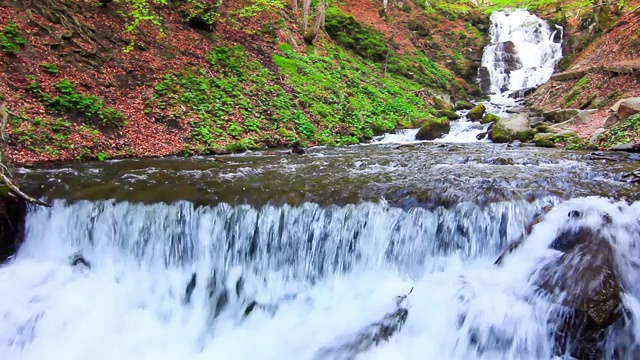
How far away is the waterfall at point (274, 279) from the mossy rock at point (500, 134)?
8293mm

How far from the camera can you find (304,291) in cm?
618

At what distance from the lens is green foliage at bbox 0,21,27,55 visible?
10.3m

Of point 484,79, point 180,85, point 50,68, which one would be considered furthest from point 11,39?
point 484,79

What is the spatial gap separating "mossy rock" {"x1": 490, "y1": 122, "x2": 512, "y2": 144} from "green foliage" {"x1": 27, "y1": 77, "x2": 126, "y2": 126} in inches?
468

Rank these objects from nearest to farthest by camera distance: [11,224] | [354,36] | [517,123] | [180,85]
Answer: [11,224], [180,85], [517,123], [354,36]

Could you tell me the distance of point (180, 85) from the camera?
517 inches

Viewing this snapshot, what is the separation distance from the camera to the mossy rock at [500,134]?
1374 centimetres

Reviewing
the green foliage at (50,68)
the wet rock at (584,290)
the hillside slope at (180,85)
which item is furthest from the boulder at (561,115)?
the green foliage at (50,68)

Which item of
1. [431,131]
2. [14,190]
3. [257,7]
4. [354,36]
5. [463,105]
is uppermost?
[354,36]

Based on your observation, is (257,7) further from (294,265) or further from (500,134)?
(294,265)

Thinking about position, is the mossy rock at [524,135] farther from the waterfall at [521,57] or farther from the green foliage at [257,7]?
the waterfall at [521,57]

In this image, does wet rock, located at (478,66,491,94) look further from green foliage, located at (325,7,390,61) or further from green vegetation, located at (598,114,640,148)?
green vegetation, located at (598,114,640,148)

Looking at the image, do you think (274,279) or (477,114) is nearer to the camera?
(274,279)

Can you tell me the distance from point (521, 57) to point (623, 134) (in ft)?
71.7
